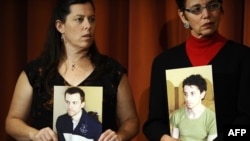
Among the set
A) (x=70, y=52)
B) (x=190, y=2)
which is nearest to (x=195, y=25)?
(x=190, y=2)

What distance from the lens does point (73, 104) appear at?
4.19ft

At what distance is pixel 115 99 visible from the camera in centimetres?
142

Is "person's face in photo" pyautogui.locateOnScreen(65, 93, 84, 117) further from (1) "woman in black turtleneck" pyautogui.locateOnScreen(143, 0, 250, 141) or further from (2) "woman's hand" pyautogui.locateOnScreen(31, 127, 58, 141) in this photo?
(1) "woman in black turtleneck" pyautogui.locateOnScreen(143, 0, 250, 141)

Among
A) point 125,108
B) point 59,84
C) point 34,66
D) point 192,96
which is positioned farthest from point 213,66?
point 34,66

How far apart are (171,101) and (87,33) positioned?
34cm

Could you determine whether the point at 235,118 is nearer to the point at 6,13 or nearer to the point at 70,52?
the point at 70,52

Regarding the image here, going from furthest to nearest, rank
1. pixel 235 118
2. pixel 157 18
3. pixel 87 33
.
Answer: pixel 157 18, pixel 87 33, pixel 235 118

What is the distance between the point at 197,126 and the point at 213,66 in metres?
0.18

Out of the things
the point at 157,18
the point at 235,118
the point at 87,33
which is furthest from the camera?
the point at 157,18

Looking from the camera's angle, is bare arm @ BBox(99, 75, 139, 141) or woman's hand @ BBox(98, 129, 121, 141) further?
bare arm @ BBox(99, 75, 139, 141)

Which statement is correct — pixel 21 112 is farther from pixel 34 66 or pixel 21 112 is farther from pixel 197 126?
pixel 197 126

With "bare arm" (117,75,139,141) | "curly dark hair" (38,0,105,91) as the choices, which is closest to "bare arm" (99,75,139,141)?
"bare arm" (117,75,139,141)

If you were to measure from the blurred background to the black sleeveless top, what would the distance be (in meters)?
0.32

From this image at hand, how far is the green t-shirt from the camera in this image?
120 cm
